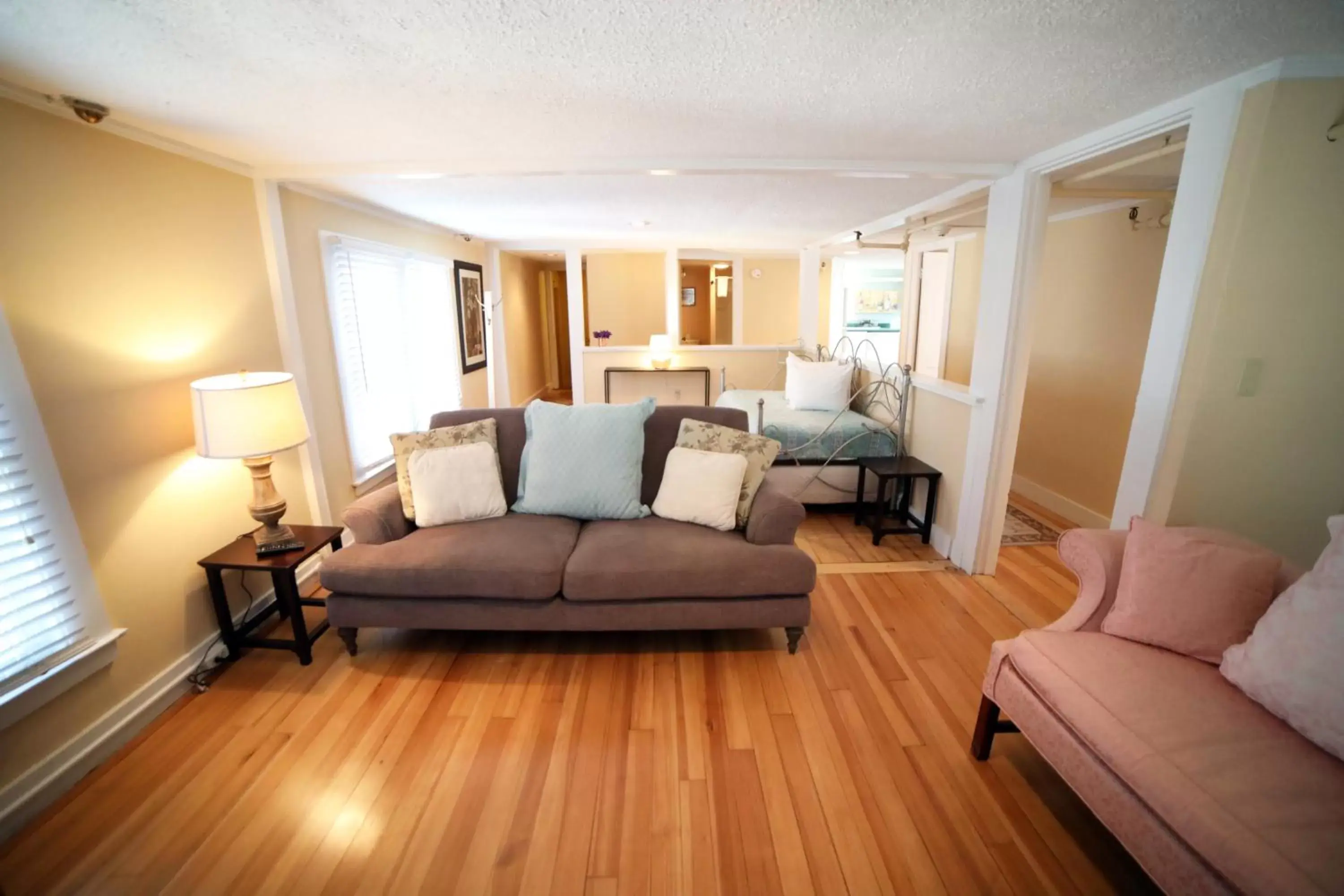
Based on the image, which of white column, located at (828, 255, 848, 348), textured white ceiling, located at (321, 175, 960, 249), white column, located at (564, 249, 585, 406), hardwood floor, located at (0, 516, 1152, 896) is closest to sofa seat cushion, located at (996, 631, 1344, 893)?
hardwood floor, located at (0, 516, 1152, 896)

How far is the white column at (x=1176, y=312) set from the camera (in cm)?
163

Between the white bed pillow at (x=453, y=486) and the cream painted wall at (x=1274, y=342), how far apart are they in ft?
8.90

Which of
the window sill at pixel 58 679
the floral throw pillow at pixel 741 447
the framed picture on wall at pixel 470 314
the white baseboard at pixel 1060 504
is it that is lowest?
the white baseboard at pixel 1060 504

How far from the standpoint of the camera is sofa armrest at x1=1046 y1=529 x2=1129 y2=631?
1.56 metres

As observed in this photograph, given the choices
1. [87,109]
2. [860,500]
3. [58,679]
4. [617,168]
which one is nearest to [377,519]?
[58,679]

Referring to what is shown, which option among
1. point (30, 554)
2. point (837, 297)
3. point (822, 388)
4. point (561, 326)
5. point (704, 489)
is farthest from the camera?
point (561, 326)

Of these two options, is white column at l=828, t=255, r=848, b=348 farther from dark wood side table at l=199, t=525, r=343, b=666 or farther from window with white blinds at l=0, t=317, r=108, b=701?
window with white blinds at l=0, t=317, r=108, b=701

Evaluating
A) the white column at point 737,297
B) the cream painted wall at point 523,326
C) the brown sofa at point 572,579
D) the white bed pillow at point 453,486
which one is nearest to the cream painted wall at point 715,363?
the white column at point 737,297

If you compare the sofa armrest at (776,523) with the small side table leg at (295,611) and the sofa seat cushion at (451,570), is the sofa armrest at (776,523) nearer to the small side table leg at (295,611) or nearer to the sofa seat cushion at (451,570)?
the sofa seat cushion at (451,570)

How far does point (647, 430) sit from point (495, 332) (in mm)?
3858

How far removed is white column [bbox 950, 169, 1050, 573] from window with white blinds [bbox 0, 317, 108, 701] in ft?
12.2

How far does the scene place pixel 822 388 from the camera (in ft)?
13.3

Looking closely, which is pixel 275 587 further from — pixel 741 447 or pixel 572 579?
pixel 741 447

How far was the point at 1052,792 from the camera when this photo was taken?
5.18ft
